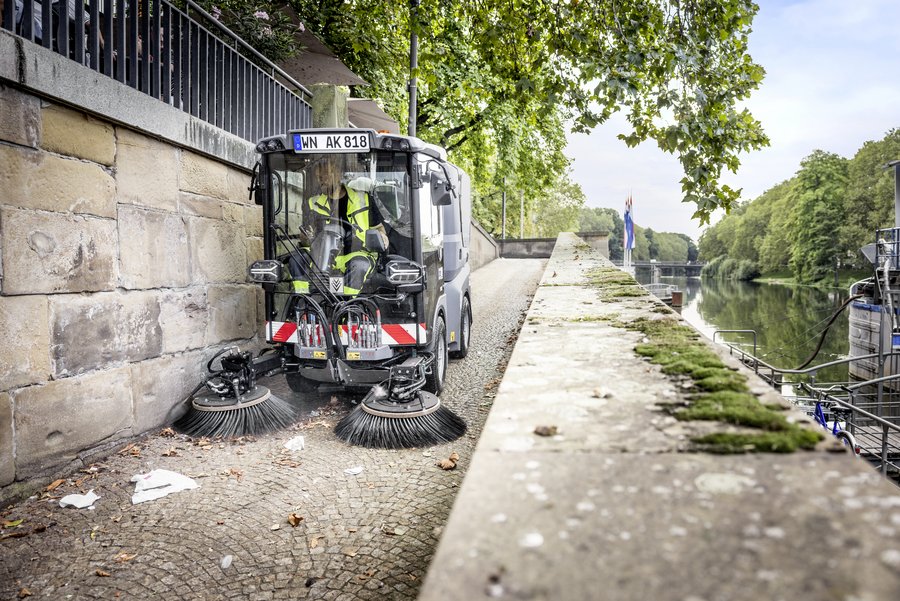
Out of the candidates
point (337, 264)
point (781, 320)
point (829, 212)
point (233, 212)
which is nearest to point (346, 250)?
point (337, 264)

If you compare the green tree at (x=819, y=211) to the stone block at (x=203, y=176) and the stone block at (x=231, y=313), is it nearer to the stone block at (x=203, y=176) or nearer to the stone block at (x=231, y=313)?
the stone block at (x=231, y=313)

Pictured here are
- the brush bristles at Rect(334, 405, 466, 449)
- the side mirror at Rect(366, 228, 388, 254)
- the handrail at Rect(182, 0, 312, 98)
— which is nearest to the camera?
the brush bristles at Rect(334, 405, 466, 449)

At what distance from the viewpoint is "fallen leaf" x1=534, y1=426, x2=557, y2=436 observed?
5.15ft

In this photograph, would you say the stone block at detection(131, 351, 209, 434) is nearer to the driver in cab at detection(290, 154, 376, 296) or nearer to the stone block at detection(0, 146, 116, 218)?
the stone block at detection(0, 146, 116, 218)

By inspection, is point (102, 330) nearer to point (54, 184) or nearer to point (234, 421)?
point (54, 184)

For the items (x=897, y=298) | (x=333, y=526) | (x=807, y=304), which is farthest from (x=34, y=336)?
(x=807, y=304)

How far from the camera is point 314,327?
5676mm

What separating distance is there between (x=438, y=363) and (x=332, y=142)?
2.60 meters

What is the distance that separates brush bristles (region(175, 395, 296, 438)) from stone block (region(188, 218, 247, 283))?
155 cm

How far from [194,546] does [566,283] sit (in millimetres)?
4801

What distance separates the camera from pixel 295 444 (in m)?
5.04

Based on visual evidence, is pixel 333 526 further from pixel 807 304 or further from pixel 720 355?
pixel 807 304

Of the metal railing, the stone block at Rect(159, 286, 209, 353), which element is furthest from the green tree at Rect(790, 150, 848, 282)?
the stone block at Rect(159, 286, 209, 353)

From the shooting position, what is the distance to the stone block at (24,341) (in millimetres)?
3908
